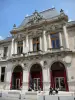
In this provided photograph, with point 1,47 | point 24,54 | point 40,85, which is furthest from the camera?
point 1,47

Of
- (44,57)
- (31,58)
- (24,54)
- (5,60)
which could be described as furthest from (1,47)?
(44,57)

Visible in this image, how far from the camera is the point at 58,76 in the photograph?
17.7 metres

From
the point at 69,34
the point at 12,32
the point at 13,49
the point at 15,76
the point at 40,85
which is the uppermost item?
the point at 12,32

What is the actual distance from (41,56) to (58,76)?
4.32m

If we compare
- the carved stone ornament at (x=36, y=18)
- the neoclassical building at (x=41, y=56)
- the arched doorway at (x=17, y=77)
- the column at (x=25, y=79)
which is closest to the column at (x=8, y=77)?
the neoclassical building at (x=41, y=56)

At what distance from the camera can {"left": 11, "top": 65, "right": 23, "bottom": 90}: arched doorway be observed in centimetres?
2027

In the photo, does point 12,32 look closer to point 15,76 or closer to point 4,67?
point 4,67

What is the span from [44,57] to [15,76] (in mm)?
7194

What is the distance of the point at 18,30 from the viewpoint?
75.8ft

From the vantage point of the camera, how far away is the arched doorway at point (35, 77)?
733 inches

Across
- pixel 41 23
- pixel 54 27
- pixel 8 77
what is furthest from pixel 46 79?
pixel 41 23

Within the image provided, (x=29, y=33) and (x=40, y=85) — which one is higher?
(x=29, y=33)

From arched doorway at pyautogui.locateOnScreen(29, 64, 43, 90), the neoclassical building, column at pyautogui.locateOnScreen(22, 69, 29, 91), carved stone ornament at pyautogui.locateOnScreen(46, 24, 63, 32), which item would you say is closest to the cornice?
the neoclassical building

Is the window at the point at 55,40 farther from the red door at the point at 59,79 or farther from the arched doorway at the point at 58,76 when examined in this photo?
the red door at the point at 59,79
